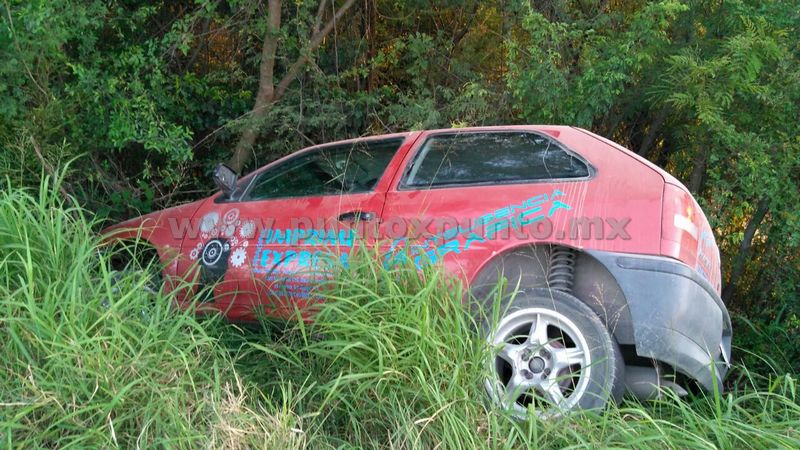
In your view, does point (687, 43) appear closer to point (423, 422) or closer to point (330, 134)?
point (330, 134)

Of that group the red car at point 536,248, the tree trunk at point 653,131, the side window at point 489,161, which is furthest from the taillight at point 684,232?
the tree trunk at point 653,131

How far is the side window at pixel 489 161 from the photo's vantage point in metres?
3.48

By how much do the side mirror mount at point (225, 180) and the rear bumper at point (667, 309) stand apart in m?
2.42

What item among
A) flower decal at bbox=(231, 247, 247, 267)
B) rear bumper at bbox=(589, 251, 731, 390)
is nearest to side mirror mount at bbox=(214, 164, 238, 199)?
flower decal at bbox=(231, 247, 247, 267)

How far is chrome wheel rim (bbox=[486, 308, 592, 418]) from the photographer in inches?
120

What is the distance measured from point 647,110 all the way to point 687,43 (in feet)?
2.59

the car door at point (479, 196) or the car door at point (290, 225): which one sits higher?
the car door at point (479, 196)

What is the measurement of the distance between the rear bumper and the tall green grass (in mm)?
233

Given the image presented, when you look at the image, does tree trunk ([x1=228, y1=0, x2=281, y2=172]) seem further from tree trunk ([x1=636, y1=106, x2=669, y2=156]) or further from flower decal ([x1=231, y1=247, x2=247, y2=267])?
tree trunk ([x1=636, y1=106, x2=669, y2=156])

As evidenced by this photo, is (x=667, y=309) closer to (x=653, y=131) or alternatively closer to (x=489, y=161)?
(x=489, y=161)

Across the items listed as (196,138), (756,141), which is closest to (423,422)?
(756,141)

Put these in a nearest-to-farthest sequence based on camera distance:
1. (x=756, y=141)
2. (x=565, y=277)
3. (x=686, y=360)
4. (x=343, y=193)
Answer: (x=686, y=360), (x=565, y=277), (x=343, y=193), (x=756, y=141)

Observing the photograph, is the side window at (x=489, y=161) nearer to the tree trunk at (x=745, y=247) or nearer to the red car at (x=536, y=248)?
the red car at (x=536, y=248)

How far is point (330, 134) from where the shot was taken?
22.3 ft
